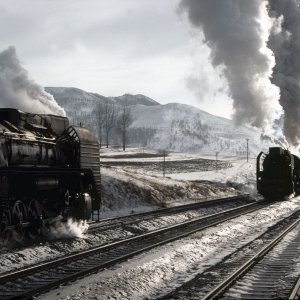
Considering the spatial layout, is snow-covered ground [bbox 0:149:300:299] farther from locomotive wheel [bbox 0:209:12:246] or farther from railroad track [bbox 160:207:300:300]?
locomotive wheel [bbox 0:209:12:246]

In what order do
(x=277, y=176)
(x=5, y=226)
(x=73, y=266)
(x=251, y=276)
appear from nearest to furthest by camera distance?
(x=251, y=276) < (x=73, y=266) < (x=5, y=226) < (x=277, y=176)

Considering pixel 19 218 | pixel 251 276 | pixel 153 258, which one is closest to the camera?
pixel 251 276

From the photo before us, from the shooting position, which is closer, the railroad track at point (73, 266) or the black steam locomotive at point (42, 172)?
the railroad track at point (73, 266)

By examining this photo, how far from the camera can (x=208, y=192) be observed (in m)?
34.7

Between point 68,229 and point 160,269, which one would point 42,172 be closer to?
point 68,229

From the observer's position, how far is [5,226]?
1190cm

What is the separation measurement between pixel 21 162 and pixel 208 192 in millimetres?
23318

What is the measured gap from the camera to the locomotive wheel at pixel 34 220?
13.3 metres

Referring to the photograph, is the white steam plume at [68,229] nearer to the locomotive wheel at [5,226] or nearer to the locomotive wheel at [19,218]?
the locomotive wheel at [19,218]

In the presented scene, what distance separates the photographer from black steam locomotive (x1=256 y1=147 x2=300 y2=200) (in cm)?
3023

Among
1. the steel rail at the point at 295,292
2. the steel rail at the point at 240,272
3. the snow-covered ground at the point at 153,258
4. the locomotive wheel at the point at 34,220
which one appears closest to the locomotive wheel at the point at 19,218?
the locomotive wheel at the point at 34,220

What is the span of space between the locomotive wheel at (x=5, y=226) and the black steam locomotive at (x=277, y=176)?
823 inches

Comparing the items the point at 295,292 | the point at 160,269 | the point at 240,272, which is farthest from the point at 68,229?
the point at 295,292

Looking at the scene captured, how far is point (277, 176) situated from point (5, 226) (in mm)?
21791
